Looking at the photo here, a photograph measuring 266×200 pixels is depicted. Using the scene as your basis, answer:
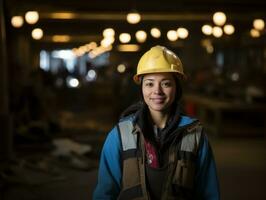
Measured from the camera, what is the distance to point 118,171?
9.00 ft

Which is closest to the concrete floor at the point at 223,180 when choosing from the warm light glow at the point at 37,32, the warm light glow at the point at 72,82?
the warm light glow at the point at 37,32

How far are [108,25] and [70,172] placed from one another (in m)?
11.8

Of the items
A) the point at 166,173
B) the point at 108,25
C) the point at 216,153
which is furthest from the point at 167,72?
the point at 108,25

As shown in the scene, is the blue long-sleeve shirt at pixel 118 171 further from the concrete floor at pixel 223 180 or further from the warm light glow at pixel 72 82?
the warm light glow at pixel 72 82

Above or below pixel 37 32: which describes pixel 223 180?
below

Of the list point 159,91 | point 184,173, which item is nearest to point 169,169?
point 184,173

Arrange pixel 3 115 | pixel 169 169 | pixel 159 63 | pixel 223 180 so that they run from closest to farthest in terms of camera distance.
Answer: pixel 169 169
pixel 159 63
pixel 223 180
pixel 3 115

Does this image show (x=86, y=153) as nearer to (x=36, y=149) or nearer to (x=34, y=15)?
(x=36, y=149)

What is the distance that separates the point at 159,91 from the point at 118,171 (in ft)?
1.70

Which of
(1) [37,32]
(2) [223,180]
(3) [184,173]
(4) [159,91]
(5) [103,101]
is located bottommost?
(2) [223,180]

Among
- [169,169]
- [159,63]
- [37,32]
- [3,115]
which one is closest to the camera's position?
[169,169]

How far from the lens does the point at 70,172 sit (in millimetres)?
8586

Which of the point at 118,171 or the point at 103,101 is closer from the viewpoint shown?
the point at 118,171

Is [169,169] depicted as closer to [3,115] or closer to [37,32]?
[3,115]
